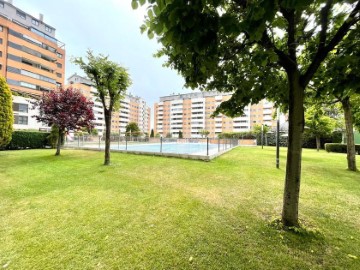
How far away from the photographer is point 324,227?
2.99 meters

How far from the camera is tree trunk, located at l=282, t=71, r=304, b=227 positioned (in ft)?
9.12

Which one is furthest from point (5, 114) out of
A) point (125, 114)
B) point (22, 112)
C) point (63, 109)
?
point (125, 114)

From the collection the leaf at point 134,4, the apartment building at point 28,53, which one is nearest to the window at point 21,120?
the apartment building at point 28,53

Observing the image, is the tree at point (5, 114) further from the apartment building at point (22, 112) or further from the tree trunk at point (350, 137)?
the tree trunk at point (350, 137)

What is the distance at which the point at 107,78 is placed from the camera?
27.3 ft

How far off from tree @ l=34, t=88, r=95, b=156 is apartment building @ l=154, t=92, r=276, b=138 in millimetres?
57521

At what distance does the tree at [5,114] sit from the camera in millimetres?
9109

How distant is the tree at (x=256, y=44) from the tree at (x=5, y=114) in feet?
34.8

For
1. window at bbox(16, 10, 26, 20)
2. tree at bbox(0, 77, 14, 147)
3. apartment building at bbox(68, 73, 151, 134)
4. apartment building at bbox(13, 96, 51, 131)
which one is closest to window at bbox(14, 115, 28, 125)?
apartment building at bbox(13, 96, 51, 131)

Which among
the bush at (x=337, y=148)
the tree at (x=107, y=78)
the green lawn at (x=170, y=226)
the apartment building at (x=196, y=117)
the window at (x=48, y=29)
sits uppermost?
the window at (x=48, y=29)

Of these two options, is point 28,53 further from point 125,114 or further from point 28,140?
point 125,114

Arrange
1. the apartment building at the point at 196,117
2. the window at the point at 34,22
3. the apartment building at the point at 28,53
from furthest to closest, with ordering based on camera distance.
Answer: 1. the apartment building at the point at 196,117
2. the window at the point at 34,22
3. the apartment building at the point at 28,53

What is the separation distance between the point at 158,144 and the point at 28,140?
11844mm

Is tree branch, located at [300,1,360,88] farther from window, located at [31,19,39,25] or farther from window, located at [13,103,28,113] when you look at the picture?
window, located at [31,19,39,25]
